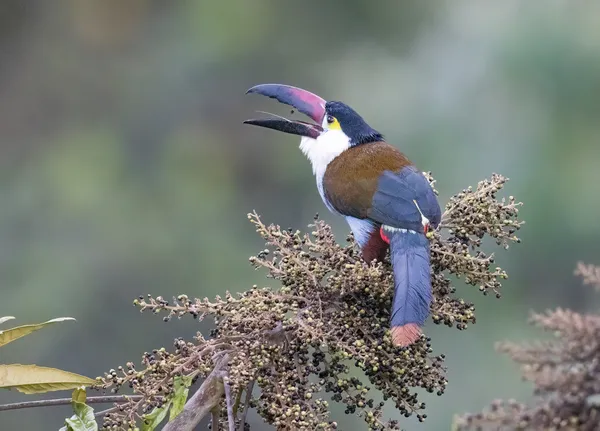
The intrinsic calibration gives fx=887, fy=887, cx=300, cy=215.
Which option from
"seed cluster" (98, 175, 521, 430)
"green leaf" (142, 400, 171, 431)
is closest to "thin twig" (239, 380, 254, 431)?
"seed cluster" (98, 175, 521, 430)

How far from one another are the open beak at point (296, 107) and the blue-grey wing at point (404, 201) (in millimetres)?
413

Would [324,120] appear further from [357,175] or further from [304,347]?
[304,347]

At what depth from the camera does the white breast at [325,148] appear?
8.23 ft

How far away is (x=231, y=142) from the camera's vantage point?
20.0 ft

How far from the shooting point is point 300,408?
4.66 ft

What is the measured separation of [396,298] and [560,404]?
71cm

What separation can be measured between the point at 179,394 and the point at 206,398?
0.05 m

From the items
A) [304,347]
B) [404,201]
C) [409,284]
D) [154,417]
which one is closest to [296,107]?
[404,201]

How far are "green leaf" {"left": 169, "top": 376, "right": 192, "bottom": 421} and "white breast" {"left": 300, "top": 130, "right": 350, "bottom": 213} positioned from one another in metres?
1.07

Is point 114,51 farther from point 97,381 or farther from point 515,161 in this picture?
point 97,381

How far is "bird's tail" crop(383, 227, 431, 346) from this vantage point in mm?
1522

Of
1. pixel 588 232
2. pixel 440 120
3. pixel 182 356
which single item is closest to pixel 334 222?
pixel 440 120

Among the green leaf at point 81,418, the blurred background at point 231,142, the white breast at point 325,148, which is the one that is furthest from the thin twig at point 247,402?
the blurred background at point 231,142

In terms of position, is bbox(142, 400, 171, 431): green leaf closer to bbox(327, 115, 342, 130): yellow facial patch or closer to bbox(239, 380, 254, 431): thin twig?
bbox(239, 380, 254, 431): thin twig
